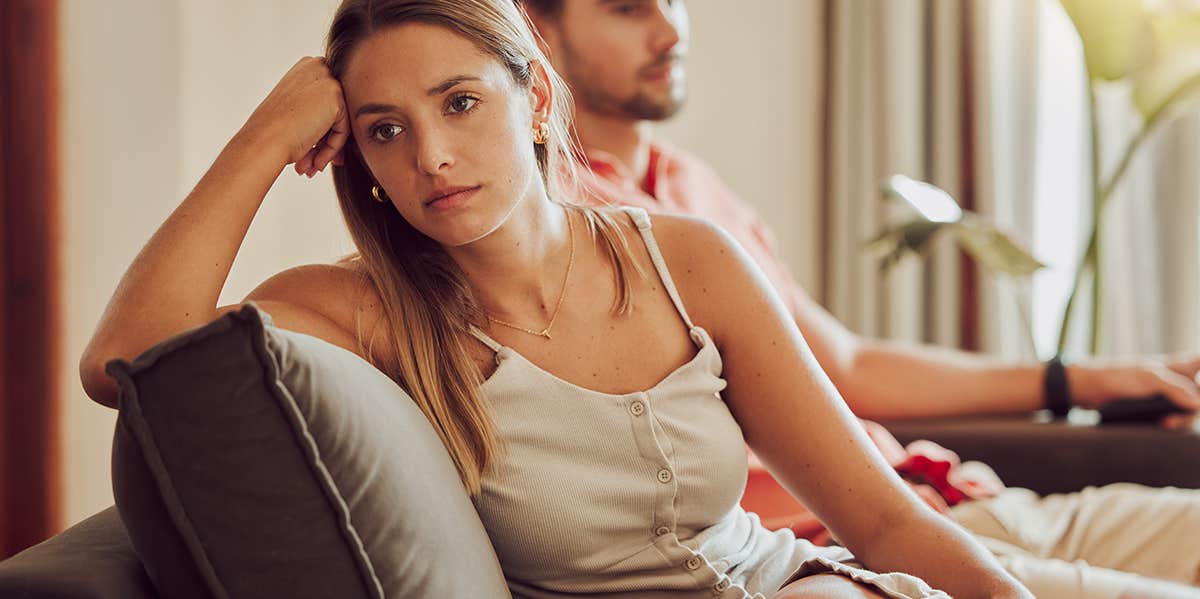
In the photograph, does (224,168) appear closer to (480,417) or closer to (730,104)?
(480,417)

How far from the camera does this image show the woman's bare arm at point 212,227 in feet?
3.23

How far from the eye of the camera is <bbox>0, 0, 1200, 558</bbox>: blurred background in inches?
75.9

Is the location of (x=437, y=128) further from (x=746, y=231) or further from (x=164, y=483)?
(x=746, y=231)

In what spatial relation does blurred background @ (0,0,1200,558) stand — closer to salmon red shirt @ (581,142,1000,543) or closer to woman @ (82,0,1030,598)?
salmon red shirt @ (581,142,1000,543)

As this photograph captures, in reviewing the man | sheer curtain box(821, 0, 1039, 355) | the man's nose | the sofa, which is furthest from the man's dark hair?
sheer curtain box(821, 0, 1039, 355)

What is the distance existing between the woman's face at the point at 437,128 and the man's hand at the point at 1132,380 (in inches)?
48.2

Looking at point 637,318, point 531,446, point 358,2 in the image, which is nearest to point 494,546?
point 531,446

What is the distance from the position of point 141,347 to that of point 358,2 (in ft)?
1.24

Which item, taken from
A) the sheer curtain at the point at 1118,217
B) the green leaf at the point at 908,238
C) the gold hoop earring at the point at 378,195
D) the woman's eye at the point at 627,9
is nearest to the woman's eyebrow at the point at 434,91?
the gold hoop earring at the point at 378,195

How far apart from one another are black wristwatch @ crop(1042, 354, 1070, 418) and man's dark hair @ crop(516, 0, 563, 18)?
104 cm

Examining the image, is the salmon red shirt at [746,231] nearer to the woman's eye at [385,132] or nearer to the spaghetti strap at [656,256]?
the spaghetti strap at [656,256]

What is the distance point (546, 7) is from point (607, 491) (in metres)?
1.11

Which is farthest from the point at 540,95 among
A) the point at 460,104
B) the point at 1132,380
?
the point at 1132,380

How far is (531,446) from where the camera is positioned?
3.55 feet
